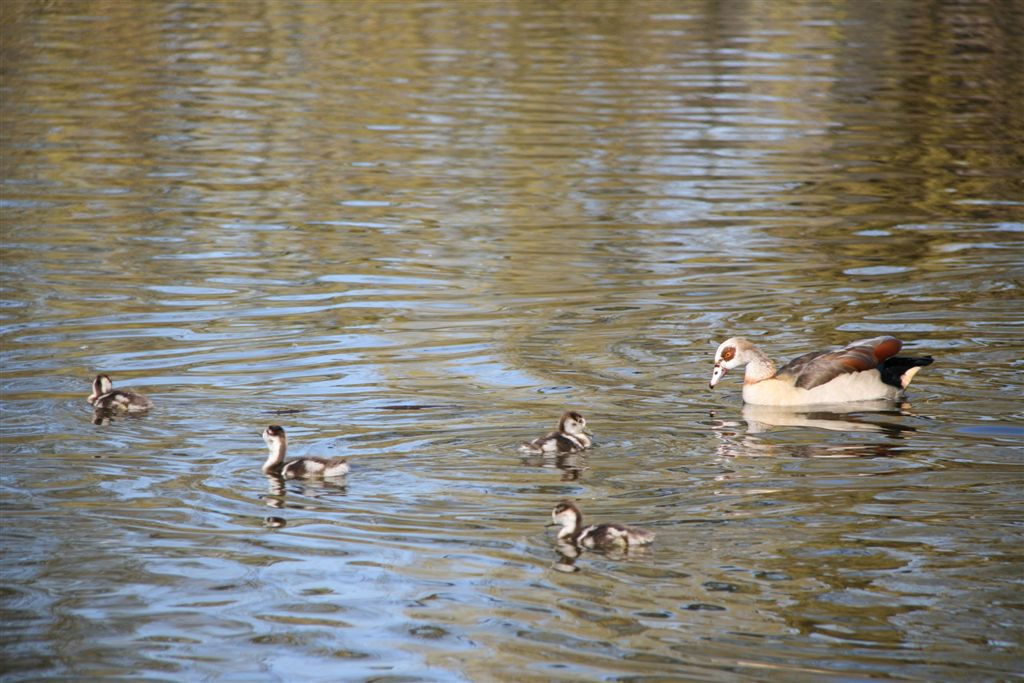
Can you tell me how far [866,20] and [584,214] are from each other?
1181 inches

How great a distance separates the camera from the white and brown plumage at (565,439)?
10758mm

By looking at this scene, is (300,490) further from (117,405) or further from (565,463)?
(117,405)

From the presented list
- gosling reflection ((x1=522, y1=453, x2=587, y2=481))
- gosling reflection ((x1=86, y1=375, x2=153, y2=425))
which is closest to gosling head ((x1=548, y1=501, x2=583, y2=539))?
gosling reflection ((x1=522, y1=453, x2=587, y2=481))

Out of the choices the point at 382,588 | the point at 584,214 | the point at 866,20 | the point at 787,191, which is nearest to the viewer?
the point at 382,588

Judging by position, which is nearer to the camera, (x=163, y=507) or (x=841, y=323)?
(x=163, y=507)

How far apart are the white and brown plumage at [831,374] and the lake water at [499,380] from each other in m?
0.23

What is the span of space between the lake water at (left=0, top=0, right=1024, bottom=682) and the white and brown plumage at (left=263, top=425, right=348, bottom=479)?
107 mm

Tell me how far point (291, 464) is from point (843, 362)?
4578mm

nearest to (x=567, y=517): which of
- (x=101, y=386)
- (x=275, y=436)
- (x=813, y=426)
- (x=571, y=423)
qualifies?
(x=571, y=423)

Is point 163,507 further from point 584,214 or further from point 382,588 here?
point 584,214

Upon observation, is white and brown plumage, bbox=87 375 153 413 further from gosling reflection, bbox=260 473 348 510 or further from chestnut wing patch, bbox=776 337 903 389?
chestnut wing patch, bbox=776 337 903 389


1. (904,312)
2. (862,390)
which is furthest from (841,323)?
(862,390)

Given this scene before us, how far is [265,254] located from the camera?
18.6m

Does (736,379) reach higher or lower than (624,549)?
lower
